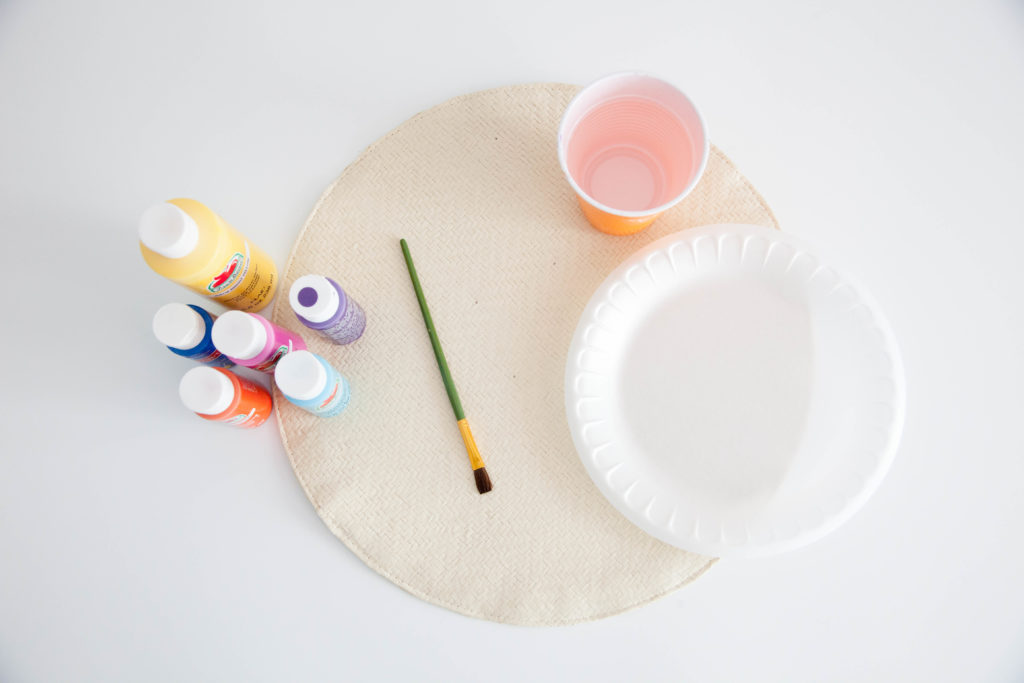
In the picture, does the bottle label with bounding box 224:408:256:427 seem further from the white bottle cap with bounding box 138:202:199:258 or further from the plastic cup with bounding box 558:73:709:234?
the plastic cup with bounding box 558:73:709:234

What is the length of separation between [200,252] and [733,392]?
1.65 ft

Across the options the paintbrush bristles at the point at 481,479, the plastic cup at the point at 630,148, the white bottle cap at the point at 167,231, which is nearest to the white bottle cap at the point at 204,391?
the white bottle cap at the point at 167,231

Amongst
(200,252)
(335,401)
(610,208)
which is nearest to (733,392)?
(610,208)

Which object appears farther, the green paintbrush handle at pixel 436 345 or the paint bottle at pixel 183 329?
the green paintbrush handle at pixel 436 345

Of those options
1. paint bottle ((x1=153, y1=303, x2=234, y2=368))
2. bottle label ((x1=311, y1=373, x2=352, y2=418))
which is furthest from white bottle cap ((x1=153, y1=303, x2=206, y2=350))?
bottle label ((x1=311, y1=373, x2=352, y2=418))

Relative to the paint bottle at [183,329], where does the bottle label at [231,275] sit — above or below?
above

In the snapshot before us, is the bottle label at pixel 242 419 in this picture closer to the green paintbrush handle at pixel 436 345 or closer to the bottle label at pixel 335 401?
the bottle label at pixel 335 401

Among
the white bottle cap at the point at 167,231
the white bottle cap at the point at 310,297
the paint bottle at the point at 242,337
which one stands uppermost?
the white bottle cap at the point at 167,231

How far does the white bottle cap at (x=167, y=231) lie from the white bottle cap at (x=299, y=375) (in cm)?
12

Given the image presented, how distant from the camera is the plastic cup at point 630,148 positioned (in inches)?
20.0

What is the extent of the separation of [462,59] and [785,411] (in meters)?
0.52

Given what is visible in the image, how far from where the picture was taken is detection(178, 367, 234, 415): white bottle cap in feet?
1.57

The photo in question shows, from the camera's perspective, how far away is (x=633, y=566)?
23.0 inches

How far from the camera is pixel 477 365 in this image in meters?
0.60
